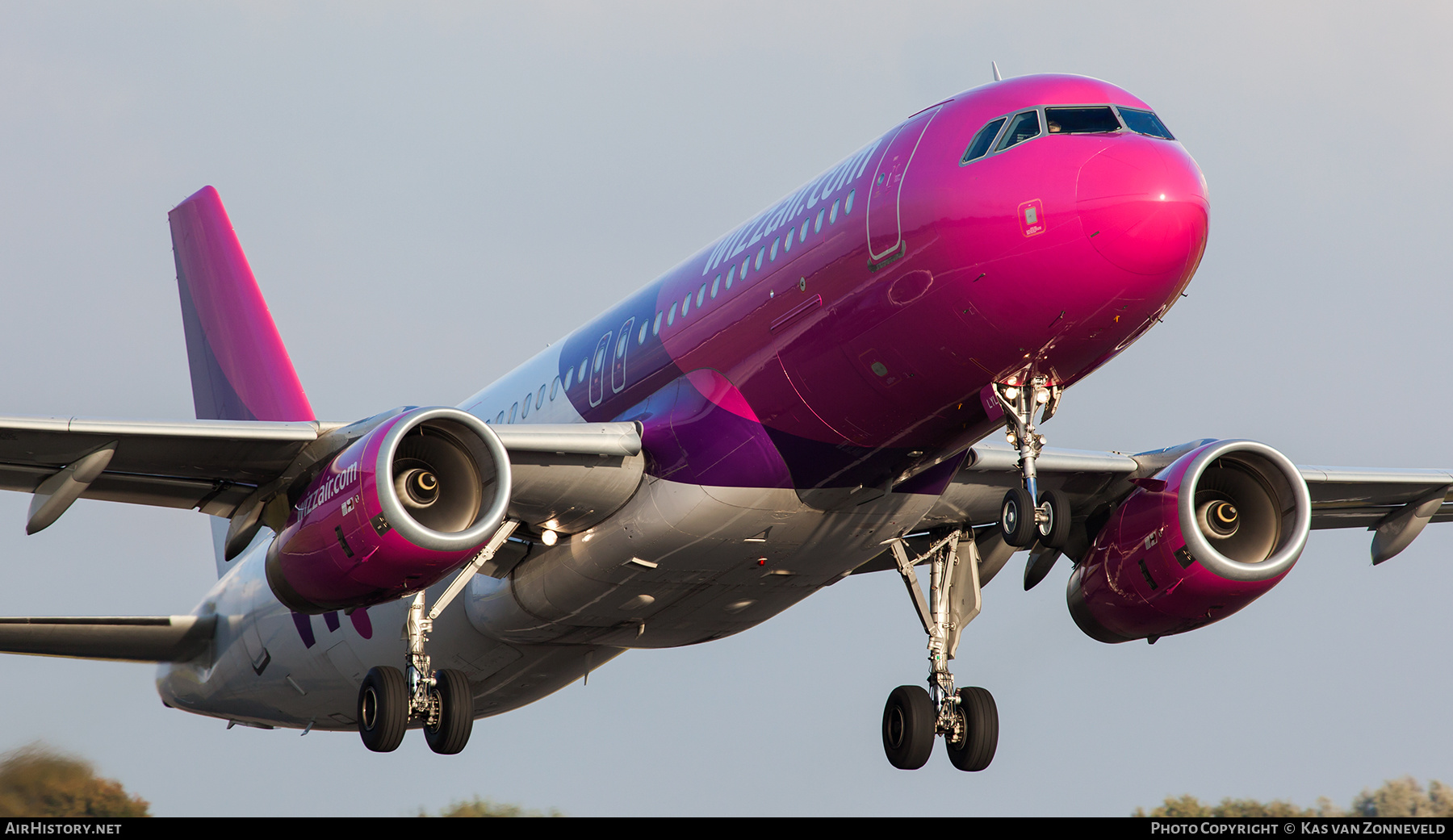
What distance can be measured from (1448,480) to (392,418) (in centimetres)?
1486

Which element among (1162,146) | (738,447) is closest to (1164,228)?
(1162,146)

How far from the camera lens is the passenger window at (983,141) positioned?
16438 millimetres

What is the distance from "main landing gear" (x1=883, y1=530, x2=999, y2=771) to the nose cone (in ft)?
22.2

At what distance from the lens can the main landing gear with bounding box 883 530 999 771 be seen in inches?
829

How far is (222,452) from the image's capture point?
19266mm

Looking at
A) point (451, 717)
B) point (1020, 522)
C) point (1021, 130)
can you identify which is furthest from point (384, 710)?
point (1021, 130)

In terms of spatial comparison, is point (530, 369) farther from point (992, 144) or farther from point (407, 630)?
point (992, 144)

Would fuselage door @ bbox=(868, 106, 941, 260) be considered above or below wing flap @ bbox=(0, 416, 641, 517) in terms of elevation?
above

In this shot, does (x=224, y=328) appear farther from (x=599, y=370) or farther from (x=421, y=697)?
(x=421, y=697)

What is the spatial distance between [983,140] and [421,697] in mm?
9227

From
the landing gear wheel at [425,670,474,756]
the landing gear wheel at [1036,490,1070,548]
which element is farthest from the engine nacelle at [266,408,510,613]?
the landing gear wheel at [1036,490,1070,548]

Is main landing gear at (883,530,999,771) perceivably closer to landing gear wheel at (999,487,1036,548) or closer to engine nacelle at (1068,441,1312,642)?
engine nacelle at (1068,441,1312,642)

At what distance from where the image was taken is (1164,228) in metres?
15.7

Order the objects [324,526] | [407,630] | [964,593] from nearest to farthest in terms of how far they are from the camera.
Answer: [324,526] < [407,630] < [964,593]
